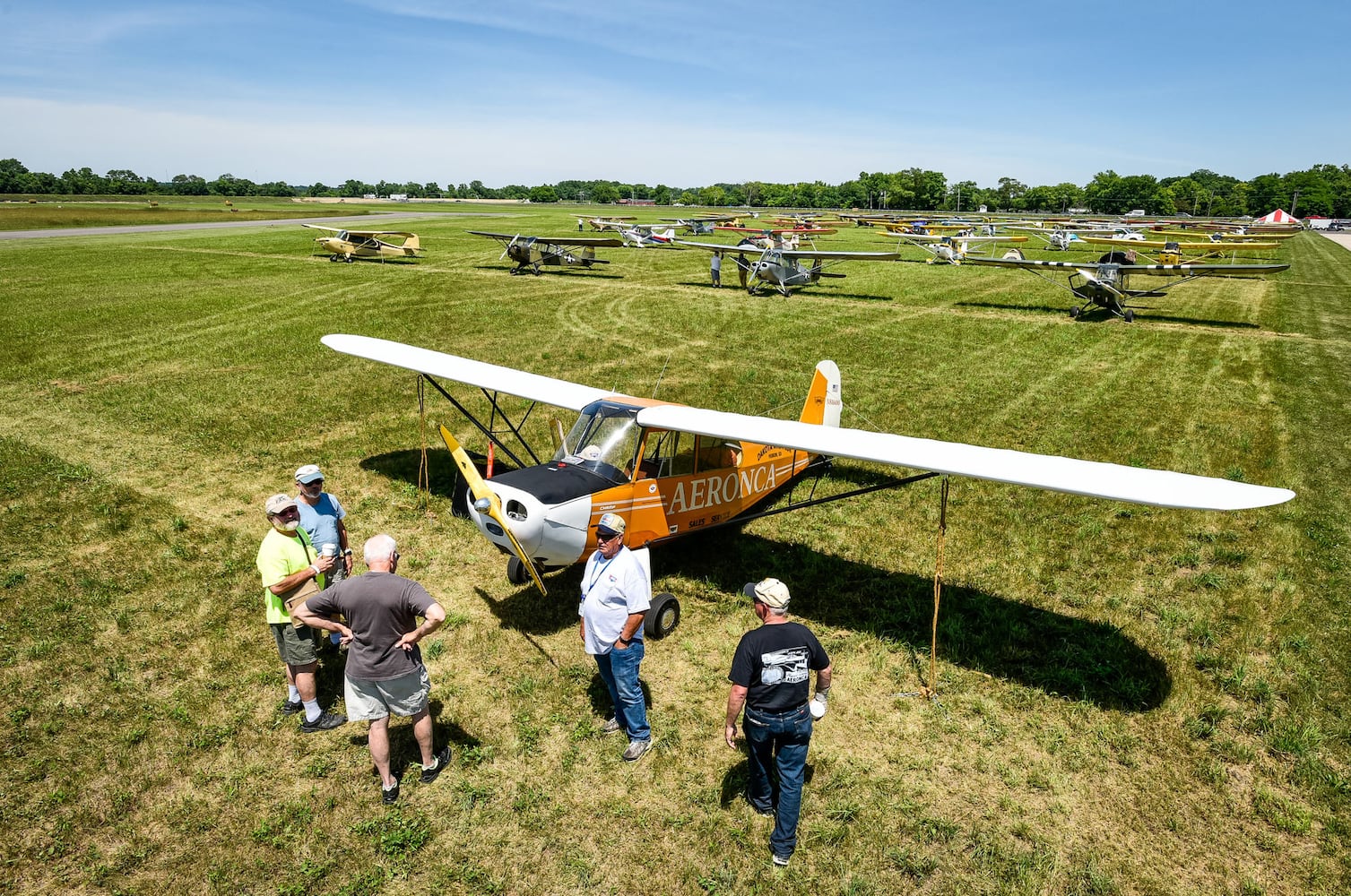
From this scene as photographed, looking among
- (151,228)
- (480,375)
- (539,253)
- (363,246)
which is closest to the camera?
(480,375)

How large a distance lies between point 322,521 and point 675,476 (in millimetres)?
3425

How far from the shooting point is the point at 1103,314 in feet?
74.9

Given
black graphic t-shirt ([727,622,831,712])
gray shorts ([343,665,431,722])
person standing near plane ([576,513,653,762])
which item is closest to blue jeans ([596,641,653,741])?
person standing near plane ([576,513,653,762])

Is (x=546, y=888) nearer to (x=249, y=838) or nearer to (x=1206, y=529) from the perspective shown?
(x=249, y=838)

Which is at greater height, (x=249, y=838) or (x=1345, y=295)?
(x=1345, y=295)

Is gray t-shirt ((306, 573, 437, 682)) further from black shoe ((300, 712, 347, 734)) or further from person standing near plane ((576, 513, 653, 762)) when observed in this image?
black shoe ((300, 712, 347, 734))

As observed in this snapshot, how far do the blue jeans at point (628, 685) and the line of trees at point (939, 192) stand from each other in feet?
558

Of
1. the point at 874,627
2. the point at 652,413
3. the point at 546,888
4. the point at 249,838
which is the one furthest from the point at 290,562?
the point at 874,627

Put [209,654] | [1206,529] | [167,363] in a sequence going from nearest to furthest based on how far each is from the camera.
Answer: [209,654] < [1206,529] < [167,363]

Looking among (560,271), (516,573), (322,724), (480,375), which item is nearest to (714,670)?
(516,573)

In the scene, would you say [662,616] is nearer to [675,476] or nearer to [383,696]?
[675,476]

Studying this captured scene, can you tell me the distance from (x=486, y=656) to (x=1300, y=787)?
673 cm

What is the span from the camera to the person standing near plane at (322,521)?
19.0 feet

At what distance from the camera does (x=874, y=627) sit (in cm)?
708
